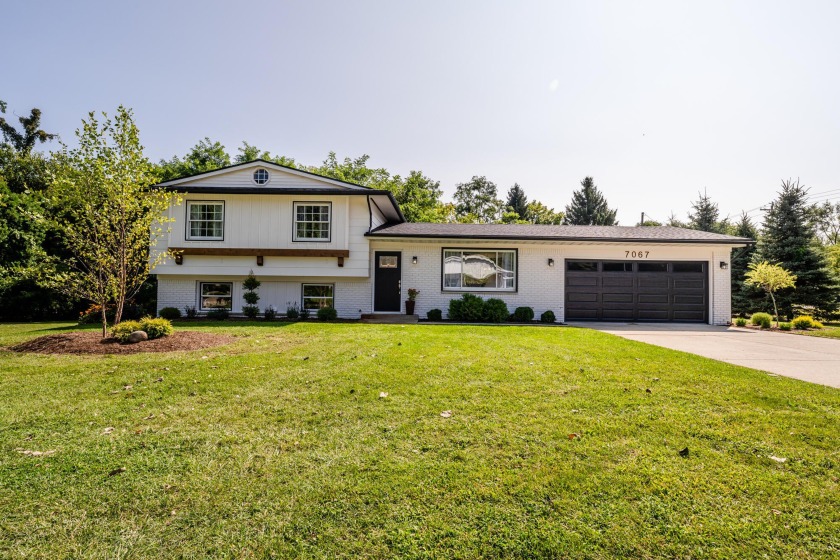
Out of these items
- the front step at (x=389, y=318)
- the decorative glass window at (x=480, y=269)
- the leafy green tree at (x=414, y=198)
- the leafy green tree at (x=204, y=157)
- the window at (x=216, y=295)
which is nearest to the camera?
the front step at (x=389, y=318)

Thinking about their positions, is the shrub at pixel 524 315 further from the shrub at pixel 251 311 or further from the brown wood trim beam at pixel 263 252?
the shrub at pixel 251 311

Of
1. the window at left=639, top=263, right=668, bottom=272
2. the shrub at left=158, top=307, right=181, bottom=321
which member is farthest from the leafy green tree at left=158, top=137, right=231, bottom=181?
the window at left=639, top=263, right=668, bottom=272

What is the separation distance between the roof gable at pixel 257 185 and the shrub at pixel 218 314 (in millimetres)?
4430

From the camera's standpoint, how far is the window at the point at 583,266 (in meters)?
13.8

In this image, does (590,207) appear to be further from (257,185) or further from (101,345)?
(101,345)

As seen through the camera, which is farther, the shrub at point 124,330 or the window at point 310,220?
the window at point 310,220

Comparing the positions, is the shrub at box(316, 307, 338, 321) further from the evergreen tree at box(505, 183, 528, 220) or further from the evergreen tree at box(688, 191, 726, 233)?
the evergreen tree at box(505, 183, 528, 220)

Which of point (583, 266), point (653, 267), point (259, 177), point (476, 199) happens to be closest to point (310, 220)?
point (259, 177)

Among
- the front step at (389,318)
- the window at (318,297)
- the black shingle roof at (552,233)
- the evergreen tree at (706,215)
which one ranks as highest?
the evergreen tree at (706,215)

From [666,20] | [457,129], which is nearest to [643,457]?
[666,20]

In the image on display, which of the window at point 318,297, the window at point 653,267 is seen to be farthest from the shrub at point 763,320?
the window at point 318,297

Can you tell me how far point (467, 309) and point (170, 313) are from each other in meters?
10.1

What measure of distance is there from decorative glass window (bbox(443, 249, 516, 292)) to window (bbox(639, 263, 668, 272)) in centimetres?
473

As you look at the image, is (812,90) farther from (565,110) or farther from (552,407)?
(552,407)
